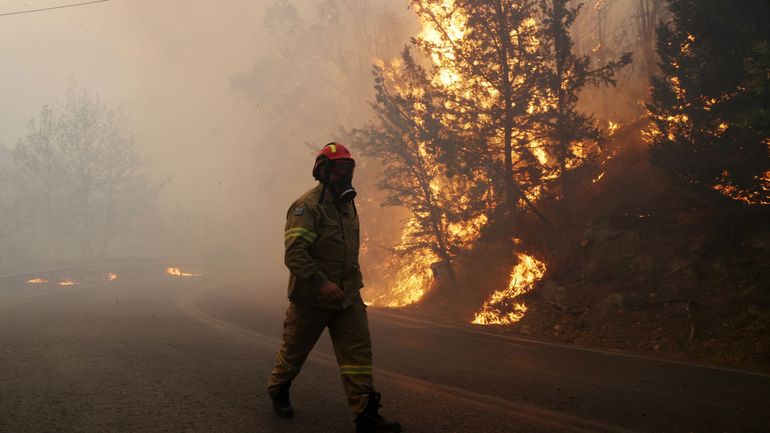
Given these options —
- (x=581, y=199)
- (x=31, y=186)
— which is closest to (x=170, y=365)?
(x=581, y=199)

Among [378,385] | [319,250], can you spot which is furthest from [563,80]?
[319,250]

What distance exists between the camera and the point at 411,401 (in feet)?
15.8

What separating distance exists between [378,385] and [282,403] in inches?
51.7

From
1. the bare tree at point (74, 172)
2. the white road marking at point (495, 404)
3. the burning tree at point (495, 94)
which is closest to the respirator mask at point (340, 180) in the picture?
the white road marking at point (495, 404)

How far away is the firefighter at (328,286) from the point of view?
13.0 ft

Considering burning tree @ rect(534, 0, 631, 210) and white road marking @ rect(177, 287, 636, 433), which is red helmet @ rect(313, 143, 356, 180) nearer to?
white road marking @ rect(177, 287, 636, 433)

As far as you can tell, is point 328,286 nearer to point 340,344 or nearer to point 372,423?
point 340,344

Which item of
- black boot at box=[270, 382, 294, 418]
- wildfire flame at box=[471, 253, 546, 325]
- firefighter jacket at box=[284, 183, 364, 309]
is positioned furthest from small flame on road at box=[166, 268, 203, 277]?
firefighter jacket at box=[284, 183, 364, 309]

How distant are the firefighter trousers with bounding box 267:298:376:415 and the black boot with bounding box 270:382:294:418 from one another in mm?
33

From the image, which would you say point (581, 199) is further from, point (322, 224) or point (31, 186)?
point (31, 186)

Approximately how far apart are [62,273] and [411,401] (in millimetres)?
25408

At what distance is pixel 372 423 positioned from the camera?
382 cm

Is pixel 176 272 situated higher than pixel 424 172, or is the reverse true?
pixel 424 172

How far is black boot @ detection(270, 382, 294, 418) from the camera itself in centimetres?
430
